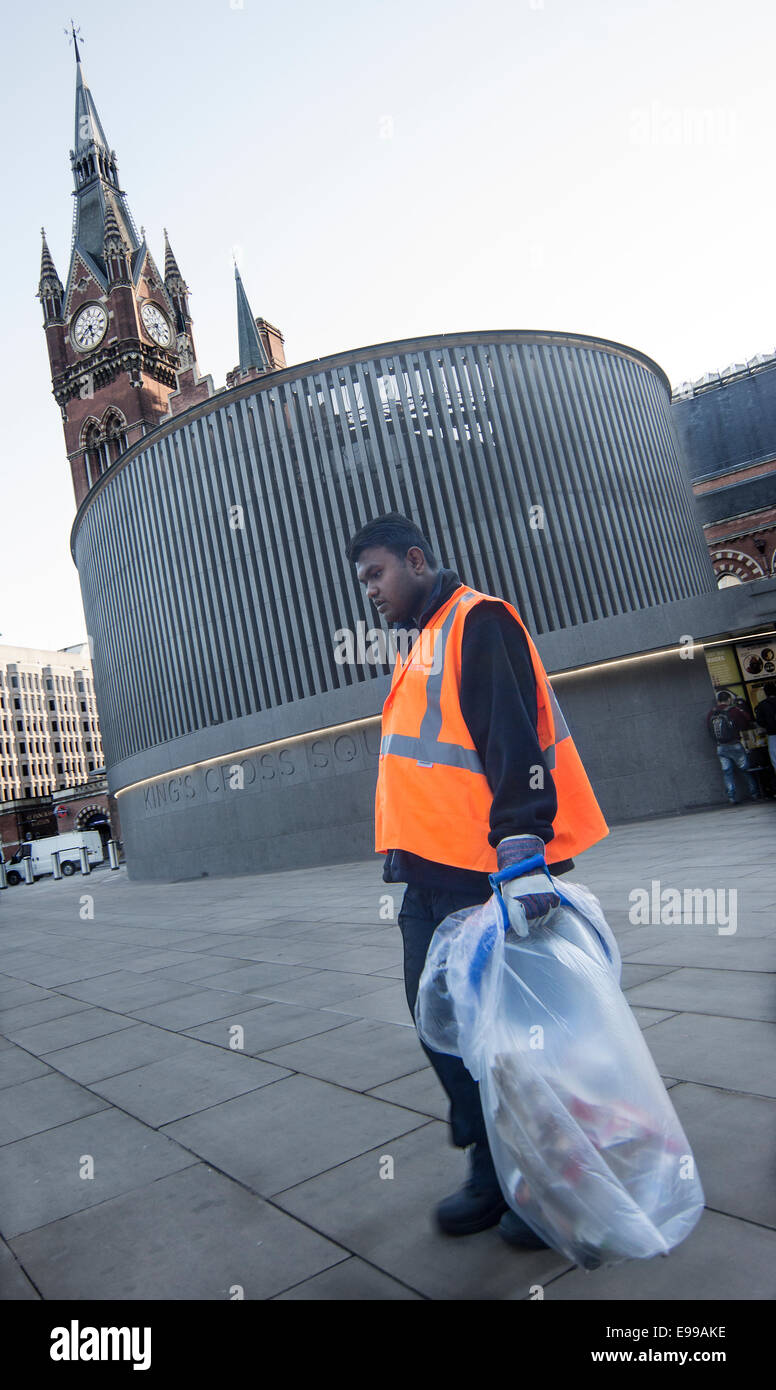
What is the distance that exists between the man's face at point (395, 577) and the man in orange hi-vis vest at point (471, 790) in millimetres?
139

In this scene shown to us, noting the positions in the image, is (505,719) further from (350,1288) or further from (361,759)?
(361,759)

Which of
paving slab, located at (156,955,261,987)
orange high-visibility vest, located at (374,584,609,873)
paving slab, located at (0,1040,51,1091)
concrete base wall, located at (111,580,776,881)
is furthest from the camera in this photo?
concrete base wall, located at (111,580,776,881)

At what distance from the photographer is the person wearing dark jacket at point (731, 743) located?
43.5ft

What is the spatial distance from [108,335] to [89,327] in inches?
77.0

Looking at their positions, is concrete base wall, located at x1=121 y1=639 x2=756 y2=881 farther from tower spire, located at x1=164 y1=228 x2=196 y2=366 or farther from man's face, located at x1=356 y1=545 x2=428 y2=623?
tower spire, located at x1=164 y1=228 x2=196 y2=366

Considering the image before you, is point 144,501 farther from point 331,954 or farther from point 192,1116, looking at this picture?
point 192,1116

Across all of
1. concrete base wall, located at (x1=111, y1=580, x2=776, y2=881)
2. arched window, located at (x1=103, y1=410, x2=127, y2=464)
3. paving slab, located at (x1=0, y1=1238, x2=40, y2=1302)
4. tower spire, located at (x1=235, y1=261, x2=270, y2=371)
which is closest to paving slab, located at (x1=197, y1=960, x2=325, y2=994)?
paving slab, located at (x1=0, y1=1238, x2=40, y2=1302)

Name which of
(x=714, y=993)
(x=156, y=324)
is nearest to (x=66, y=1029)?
(x=714, y=993)

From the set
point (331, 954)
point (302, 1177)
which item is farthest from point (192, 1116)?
point (331, 954)

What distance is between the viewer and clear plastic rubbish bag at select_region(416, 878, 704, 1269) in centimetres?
204

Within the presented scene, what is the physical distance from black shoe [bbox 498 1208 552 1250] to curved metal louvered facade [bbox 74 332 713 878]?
14.7m

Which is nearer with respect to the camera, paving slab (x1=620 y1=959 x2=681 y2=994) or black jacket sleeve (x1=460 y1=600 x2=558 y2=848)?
black jacket sleeve (x1=460 y1=600 x2=558 y2=848)

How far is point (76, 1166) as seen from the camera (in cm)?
341
